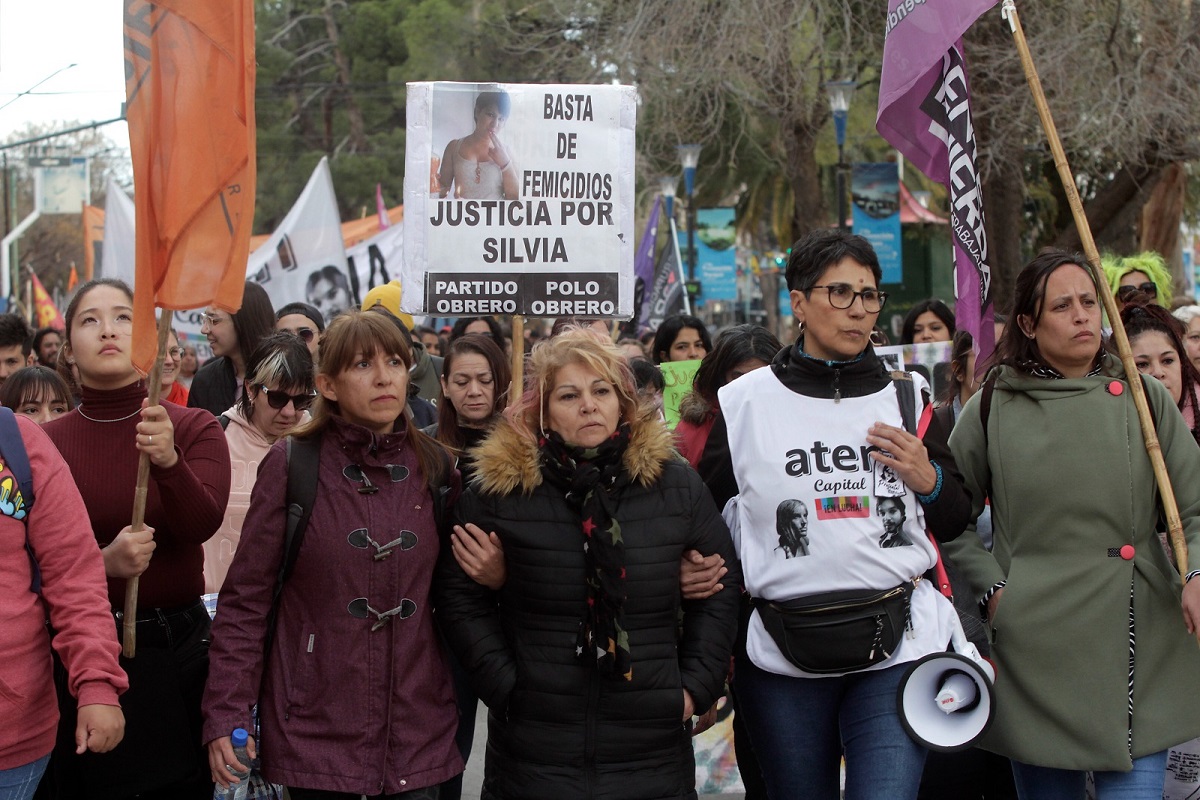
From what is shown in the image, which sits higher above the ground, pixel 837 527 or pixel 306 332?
pixel 306 332

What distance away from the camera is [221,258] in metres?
3.95

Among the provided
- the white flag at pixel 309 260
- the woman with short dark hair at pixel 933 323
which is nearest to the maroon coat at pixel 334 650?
the woman with short dark hair at pixel 933 323

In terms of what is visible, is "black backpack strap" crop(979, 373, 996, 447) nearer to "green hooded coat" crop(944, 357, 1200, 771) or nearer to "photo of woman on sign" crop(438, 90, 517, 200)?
"green hooded coat" crop(944, 357, 1200, 771)

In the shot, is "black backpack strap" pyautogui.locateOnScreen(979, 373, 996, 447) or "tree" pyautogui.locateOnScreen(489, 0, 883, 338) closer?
"black backpack strap" pyautogui.locateOnScreen(979, 373, 996, 447)

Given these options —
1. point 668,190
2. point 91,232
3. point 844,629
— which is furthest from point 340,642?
point 668,190

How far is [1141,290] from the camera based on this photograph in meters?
6.36

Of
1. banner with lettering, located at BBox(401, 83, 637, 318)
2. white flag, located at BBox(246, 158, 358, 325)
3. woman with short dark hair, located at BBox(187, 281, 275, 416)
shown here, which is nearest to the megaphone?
banner with lettering, located at BBox(401, 83, 637, 318)

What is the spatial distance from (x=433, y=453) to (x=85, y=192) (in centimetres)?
2984

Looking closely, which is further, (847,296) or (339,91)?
A: (339,91)

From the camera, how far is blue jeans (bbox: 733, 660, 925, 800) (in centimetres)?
372

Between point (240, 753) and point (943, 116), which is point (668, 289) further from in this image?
point (240, 753)

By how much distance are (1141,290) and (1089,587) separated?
2.97 metres

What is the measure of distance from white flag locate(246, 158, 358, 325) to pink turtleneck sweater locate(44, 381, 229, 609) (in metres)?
8.43

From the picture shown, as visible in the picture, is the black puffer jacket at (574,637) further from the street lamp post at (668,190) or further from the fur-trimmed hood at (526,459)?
the street lamp post at (668,190)
